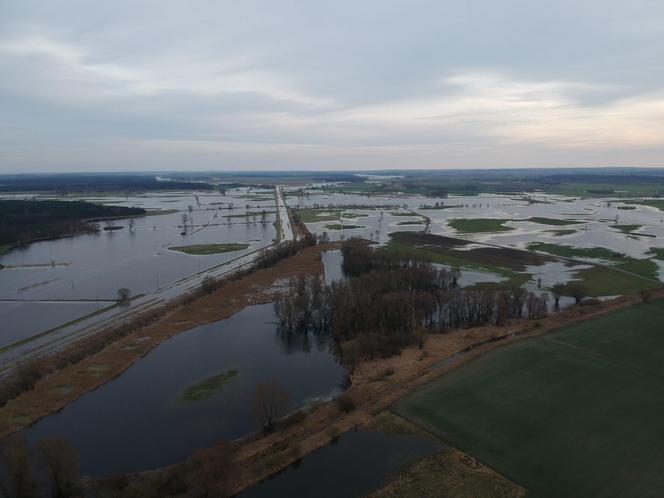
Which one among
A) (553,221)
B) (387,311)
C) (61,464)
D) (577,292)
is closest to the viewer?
(61,464)

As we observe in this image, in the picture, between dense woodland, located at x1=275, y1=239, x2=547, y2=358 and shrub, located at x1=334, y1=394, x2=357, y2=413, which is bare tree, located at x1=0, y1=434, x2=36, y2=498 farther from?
dense woodland, located at x1=275, y1=239, x2=547, y2=358

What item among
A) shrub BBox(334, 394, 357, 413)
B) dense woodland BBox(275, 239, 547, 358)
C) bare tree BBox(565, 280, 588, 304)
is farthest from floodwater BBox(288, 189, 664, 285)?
shrub BBox(334, 394, 357, 413)

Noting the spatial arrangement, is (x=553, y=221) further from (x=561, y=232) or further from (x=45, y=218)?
(x=45, y=218)

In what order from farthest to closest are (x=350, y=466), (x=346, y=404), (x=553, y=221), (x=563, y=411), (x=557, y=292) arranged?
1. (x=553, y=221)
2. (x=557, y=292)
3. (x=346, y=404)
4. (x=563, y=411)
5. (x=350, y=466)

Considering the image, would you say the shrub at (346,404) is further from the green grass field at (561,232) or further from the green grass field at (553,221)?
the green grass field at (553,221)

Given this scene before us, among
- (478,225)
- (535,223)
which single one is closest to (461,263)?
(478,225)

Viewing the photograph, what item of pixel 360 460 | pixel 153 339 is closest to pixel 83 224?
pixel 153 339
